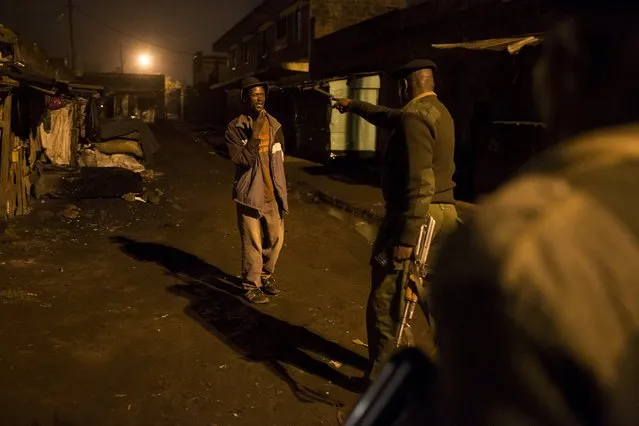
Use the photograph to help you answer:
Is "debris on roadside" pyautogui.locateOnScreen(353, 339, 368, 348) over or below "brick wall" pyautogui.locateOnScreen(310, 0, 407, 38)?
below

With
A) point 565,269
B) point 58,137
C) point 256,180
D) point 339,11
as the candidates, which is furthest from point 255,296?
point 339,11

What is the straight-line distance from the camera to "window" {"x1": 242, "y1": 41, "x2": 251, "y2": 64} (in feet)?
125

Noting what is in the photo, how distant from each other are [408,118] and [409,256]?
0.87 m

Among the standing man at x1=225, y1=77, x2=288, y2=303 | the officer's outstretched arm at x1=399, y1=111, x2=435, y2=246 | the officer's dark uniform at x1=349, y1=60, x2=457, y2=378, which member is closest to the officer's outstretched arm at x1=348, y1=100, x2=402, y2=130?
the officer's dark uniform at x1=349, y1=60, x2=457, y2=378

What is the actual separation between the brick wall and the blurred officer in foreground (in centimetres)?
2447

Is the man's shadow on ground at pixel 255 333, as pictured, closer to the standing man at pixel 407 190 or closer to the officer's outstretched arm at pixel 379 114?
the standing man at pixel 407 190

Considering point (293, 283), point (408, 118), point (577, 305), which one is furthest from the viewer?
point (293, 283)

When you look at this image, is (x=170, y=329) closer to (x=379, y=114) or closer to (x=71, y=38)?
(x=379, y=114)

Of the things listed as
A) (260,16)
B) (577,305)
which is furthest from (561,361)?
(260,16)

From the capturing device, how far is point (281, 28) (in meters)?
29.9

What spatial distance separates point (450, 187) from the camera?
144 inches

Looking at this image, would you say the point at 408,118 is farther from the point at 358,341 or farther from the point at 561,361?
the point at 561,361

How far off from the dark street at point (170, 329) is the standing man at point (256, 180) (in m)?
0.53

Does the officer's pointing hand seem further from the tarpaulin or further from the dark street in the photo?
the tarpaulin
